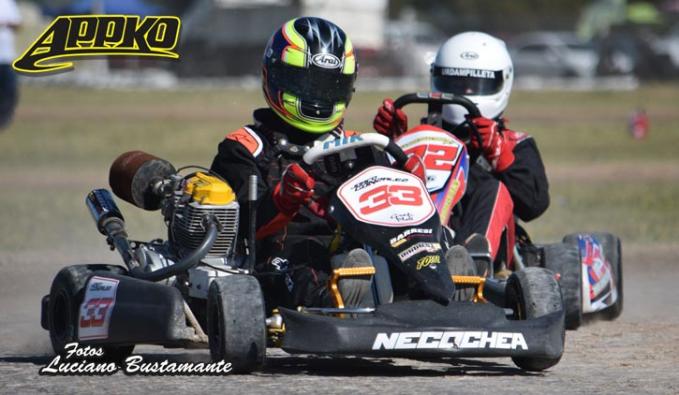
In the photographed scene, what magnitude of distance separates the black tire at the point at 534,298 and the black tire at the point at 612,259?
2060 millimetres

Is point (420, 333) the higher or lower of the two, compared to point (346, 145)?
lower

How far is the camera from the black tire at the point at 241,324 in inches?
221

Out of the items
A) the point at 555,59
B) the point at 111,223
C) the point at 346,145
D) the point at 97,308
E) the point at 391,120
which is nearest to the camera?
the point at 346,145

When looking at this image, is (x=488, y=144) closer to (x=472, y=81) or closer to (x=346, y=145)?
(x=472, y=81)

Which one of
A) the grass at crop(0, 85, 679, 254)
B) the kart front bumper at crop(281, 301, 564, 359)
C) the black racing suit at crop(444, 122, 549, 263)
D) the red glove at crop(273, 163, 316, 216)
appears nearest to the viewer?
the kart front bumper at crop(281, 301, 564, 359)

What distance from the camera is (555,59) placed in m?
38.8

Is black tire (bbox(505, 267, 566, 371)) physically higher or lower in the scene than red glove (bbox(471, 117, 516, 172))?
lower

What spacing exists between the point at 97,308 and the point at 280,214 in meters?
0.87

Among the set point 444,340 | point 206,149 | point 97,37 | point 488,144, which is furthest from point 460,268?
point 206,149

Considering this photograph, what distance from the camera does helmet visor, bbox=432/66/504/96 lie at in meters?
8.42

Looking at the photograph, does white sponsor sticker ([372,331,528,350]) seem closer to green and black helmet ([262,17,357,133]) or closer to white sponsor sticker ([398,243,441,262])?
white sponsor sticker ([398,243,441,262])

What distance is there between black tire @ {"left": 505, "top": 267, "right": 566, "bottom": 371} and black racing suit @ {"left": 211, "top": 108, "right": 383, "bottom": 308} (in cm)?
80

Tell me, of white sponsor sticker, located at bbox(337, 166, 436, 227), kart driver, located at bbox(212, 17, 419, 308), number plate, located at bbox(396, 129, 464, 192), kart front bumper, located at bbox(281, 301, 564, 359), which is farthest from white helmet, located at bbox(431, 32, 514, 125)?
kart front bumper, located at bbox(281, 301, 564, 359)

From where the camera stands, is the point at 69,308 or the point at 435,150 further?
the point at 435,150
